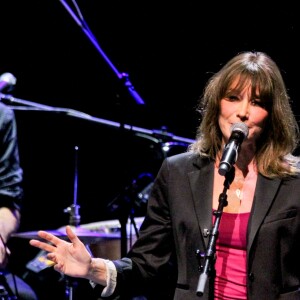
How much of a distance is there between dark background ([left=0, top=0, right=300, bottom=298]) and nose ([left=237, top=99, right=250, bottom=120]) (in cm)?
194

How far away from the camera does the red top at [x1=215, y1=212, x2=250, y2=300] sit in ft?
8.25

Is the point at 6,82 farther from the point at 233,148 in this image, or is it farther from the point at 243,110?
the point at 233,148

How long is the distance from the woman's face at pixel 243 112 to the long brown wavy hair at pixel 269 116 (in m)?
0.03

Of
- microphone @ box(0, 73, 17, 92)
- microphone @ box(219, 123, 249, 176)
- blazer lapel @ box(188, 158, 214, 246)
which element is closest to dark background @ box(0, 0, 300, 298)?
microphone @ box(0, 73, 17, 92)

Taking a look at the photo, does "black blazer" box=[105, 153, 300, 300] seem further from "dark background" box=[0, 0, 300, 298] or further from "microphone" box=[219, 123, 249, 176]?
"dark background" box=[0, 0, 300, 298]

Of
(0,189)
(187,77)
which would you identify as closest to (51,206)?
(187,77)

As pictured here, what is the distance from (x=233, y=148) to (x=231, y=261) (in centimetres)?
52

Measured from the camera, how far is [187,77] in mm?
5180

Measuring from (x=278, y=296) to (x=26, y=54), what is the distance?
3.73m

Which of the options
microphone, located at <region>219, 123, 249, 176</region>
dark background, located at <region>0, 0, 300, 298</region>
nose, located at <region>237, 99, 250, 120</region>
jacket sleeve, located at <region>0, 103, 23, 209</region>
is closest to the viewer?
microphone, located at <region>219, 123, 249, 176</region>

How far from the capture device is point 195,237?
2580 mm

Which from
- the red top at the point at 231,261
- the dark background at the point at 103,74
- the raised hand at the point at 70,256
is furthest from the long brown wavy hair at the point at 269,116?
the dark background at the point at 103,74

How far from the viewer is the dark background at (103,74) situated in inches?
192

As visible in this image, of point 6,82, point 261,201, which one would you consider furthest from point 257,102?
point 6,82
